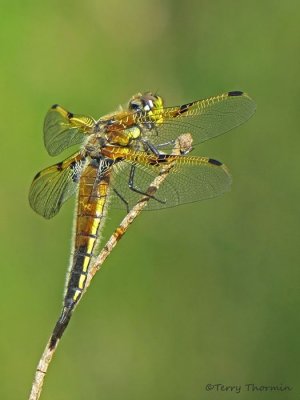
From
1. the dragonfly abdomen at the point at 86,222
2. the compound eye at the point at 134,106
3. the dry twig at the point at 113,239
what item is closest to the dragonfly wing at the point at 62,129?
the compound eye at the point at 134,106

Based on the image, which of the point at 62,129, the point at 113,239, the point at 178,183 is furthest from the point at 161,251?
the point at 113,239

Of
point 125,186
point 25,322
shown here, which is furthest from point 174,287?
→ point 125,186

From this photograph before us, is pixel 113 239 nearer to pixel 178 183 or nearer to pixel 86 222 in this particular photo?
pixel 86 222

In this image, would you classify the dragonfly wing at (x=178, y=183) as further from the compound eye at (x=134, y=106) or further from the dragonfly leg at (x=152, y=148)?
the compound eye at (x=134, y=106)

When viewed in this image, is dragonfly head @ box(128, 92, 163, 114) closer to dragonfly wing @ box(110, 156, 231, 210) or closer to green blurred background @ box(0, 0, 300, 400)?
dragonfly wing @ box(110, 156, 231, 210)

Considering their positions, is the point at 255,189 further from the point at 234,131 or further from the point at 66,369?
the point at 66,369

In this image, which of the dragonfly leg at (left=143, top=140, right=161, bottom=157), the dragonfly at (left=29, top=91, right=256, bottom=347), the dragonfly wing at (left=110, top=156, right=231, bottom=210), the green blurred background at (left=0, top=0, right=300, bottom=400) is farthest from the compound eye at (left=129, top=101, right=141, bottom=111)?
the green blurred background at (left=0, top=0, right=300, bottom=400)

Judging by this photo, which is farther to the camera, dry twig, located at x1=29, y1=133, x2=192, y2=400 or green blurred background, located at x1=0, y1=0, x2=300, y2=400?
green blurred background, located at x1=0, y1=0, x2=300, y2=400
